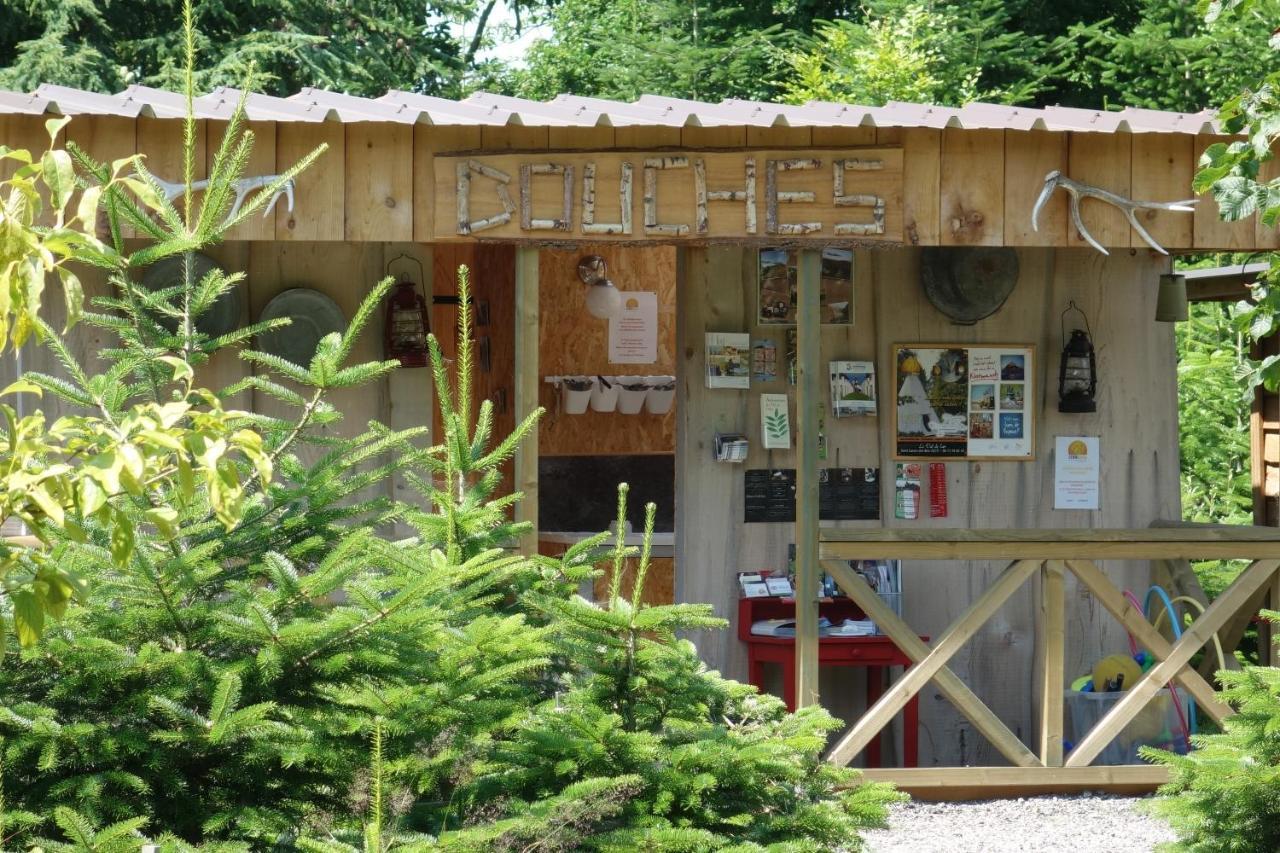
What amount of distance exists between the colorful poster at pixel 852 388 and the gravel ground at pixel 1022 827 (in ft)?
5.99

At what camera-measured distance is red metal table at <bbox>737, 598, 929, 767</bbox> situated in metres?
6.57

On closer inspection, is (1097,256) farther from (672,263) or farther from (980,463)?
(672,263)

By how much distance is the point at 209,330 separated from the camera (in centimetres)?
654

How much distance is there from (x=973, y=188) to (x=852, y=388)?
142cm

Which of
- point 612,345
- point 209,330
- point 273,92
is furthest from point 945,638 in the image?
point 273,92

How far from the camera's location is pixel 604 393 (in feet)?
33.7

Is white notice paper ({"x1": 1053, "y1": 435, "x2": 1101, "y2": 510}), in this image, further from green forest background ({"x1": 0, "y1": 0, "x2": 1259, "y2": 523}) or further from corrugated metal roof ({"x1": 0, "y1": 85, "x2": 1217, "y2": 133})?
green forest background ({"x1": 0, "y1": 0, "x2": 1259, "y2": 523})

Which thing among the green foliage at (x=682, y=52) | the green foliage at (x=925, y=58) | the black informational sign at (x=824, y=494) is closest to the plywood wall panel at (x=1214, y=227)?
the black informational sign at (x=824, y=494)

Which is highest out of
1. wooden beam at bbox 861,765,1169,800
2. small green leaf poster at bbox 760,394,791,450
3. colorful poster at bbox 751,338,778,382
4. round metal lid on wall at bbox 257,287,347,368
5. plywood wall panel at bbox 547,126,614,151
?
plywood wall panel at bbox 547,126,614,151

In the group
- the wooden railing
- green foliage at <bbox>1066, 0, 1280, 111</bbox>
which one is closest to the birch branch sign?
the wooden railing

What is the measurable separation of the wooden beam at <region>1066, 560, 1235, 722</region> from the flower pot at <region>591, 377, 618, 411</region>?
4667 millimetres

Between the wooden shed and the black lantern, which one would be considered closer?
the wooden shed

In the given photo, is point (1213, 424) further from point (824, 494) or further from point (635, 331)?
point (824, 494)

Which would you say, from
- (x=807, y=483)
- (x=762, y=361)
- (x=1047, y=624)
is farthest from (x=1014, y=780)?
(x=762, y=361)
